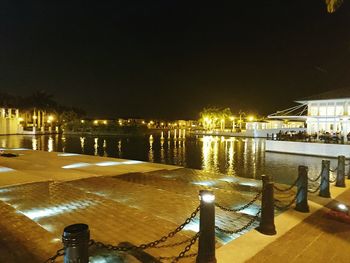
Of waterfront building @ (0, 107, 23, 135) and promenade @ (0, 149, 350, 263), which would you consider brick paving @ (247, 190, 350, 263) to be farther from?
waterfront building @ (0, 107, 23, 135)

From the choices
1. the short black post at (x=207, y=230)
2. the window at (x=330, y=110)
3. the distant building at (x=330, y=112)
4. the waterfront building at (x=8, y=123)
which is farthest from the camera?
the waterfront building at (x=8, y=123)

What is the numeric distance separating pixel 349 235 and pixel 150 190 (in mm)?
5209

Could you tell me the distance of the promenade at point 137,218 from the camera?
4680 millimetres

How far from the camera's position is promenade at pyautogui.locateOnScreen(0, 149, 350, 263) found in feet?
15.4

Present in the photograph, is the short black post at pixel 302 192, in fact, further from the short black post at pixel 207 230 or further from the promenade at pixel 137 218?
the short black post at pixel 207 230

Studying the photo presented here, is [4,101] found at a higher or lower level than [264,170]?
higher

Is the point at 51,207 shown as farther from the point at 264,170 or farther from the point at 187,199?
the point at 264,170

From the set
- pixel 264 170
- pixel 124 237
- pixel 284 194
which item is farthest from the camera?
pixel 264 170

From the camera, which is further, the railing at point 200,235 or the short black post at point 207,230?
the short black post at point 207,230

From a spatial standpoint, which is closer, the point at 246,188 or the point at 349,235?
the point at 349,235

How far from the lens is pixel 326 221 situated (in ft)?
20.5

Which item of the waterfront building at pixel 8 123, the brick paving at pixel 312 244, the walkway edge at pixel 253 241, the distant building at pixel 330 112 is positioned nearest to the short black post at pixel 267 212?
the walkway edge at pixel 253 241

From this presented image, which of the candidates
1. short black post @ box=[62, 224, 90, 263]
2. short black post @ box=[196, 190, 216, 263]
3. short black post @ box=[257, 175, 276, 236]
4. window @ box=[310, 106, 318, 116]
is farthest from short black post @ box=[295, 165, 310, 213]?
window @ box=[310, 106, 318, 116]

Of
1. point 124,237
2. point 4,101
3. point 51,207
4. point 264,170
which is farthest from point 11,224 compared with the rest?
point 4,101
